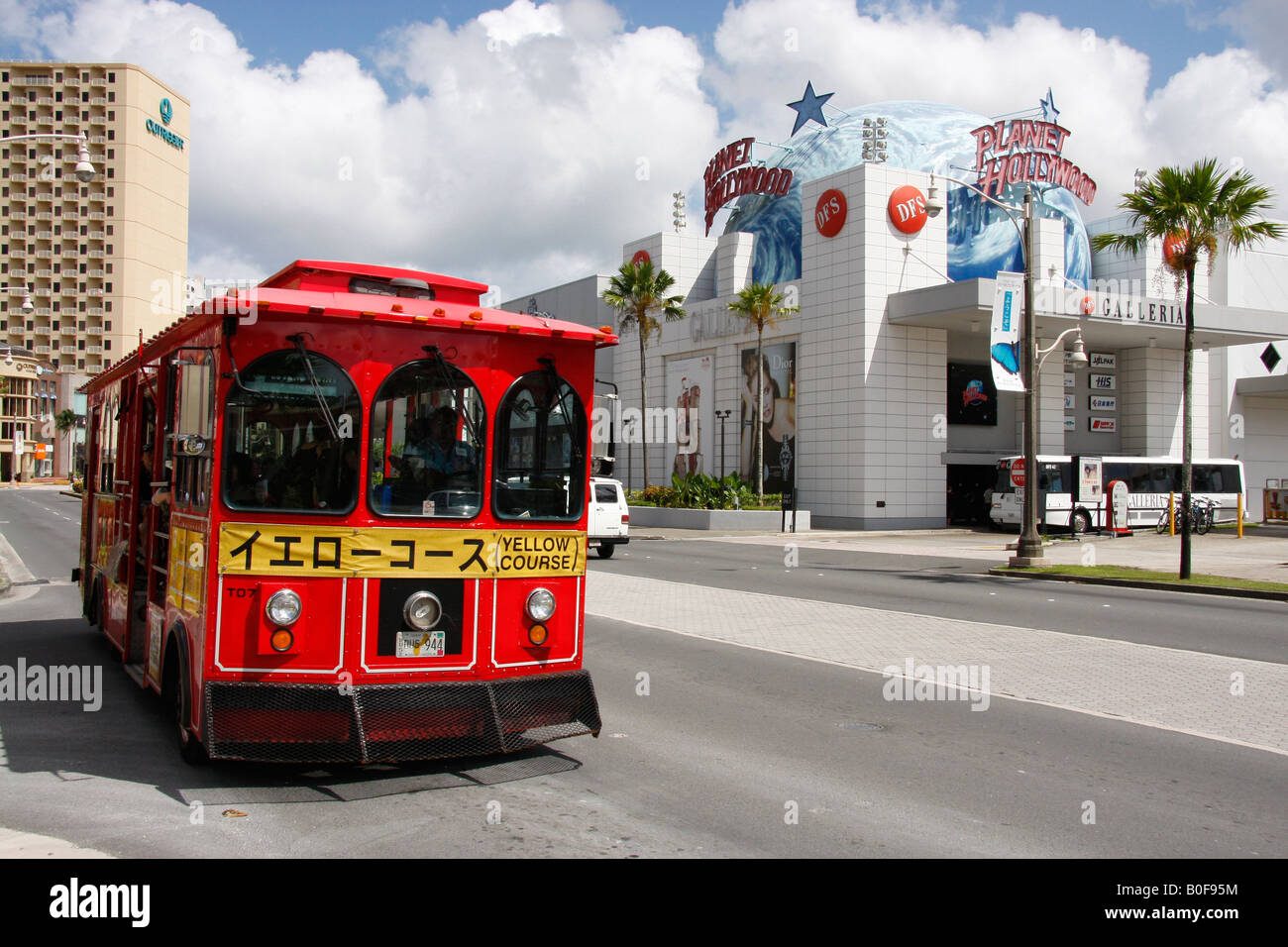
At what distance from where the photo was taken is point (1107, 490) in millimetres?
36812

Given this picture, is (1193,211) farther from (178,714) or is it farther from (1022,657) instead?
(178,714)

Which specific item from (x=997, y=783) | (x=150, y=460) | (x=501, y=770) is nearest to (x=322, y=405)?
(x=501, y=770)

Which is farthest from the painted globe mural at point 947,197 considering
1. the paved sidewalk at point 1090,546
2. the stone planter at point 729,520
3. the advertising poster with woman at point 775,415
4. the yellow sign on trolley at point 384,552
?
the yellow sign on trolley at point 384,552

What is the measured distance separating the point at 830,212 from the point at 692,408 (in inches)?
466

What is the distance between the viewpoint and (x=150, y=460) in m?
8.60

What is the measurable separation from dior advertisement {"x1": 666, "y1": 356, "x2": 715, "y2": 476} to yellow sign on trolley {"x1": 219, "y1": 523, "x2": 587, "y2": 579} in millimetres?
41261

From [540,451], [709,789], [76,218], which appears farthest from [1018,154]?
[76,218]

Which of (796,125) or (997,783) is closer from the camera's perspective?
(997,783)

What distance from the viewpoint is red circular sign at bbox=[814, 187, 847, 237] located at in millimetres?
41406

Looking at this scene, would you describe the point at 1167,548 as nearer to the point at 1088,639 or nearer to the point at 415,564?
the point at 1088,639

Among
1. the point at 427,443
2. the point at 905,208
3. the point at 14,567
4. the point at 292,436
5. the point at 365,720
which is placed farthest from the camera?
the point at 905,208

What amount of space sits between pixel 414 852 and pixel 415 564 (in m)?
1.81

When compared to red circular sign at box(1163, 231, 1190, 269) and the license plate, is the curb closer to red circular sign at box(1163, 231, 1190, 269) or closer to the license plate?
red circular sign at box(1163, 231, 1190, 269)

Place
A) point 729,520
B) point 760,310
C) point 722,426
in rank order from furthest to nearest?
point 722,426
point 760,310
point 729,520
